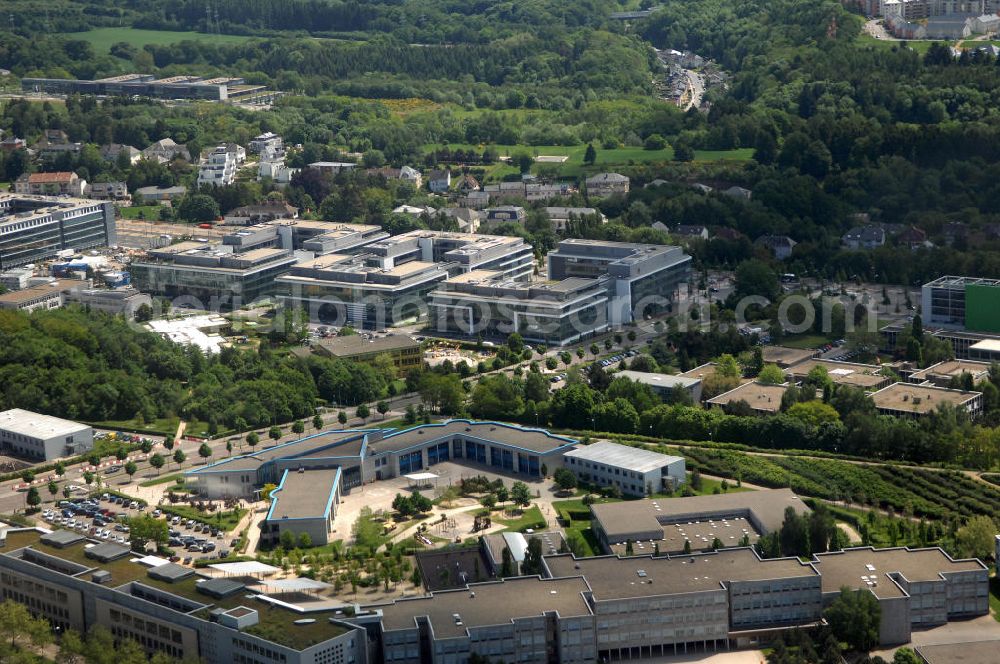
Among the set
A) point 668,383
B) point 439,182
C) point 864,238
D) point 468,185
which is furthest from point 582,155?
point 668,383

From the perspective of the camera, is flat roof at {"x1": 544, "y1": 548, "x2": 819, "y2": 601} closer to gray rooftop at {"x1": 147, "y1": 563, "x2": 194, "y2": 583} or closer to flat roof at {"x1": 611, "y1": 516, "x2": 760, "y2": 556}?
flat roof at {"x1": 611, "y1": 516, "x2": 760, "y2": 556}

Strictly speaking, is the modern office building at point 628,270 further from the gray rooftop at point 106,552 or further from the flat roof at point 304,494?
the gray rooftop at point 106,552

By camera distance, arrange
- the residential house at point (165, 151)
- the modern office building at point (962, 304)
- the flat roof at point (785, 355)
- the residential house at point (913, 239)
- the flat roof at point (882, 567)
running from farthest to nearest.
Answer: the residential house at point (165, 151)
the residential house at point (913, 239)
the modern office building at point (962, 304)
the flat roof at point (785, 355)
the flat roof at point (882, 567)

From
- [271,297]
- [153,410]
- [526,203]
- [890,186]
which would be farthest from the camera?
[526,203]

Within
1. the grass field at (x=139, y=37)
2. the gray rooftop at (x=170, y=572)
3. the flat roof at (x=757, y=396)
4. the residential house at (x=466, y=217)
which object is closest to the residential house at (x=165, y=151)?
the residential house at (x=466, y=217)

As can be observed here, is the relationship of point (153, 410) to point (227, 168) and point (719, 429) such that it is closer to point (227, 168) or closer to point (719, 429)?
point (719, 429)

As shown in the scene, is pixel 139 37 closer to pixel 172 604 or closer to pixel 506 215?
pixel 506 215

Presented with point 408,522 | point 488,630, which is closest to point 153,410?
point 408,522
